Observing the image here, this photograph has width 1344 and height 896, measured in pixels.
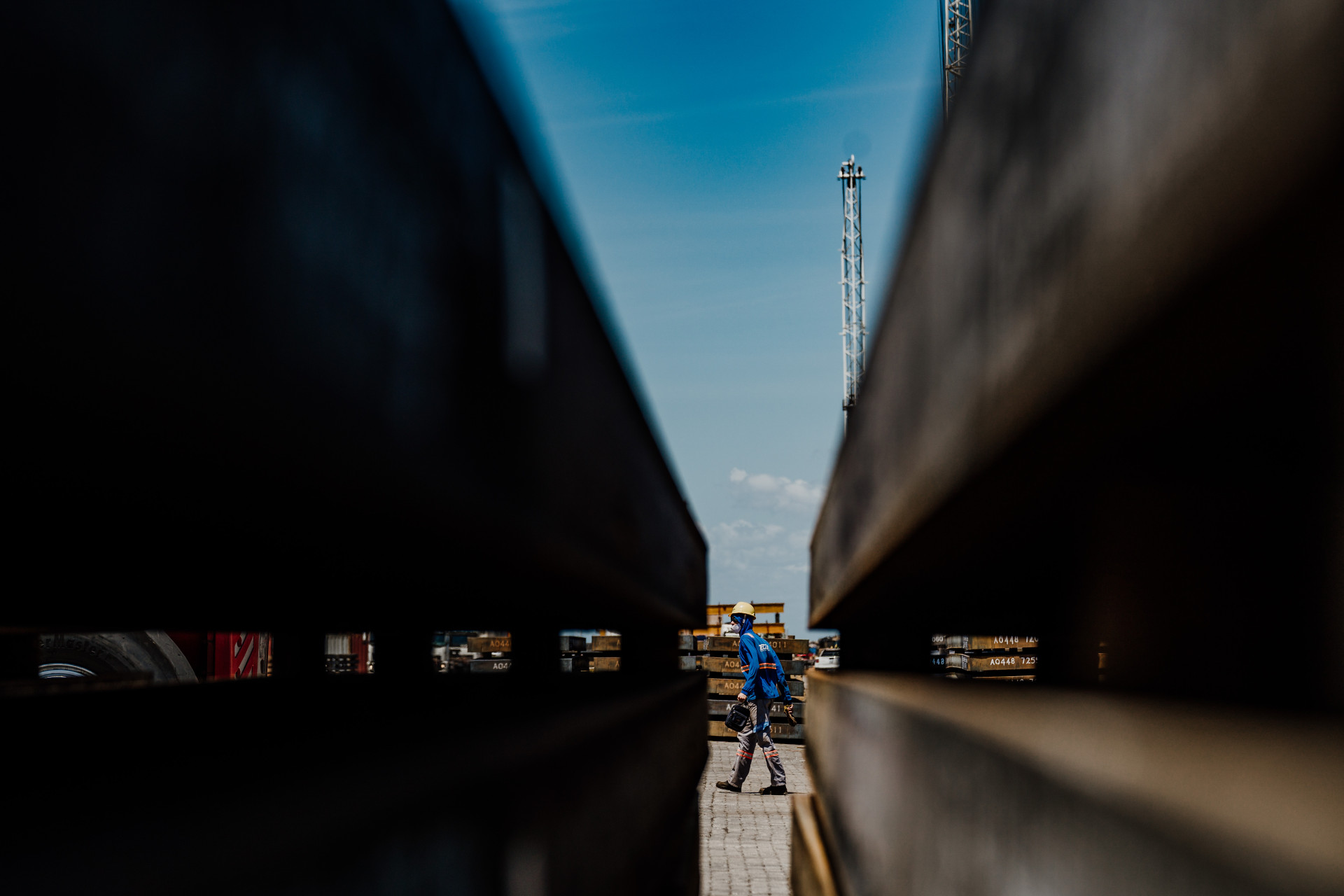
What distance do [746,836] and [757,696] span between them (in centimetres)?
229

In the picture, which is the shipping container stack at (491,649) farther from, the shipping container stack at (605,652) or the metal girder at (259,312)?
the metal girder at (259,312)

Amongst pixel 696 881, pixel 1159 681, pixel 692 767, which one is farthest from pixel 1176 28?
pixel 696 881

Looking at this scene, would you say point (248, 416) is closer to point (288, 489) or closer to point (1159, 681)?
point (288, 489)

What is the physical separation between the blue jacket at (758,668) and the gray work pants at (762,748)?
0.30ft

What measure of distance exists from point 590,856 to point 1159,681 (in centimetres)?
68

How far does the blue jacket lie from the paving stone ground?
2.95 ft

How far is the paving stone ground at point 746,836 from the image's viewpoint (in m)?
5.70

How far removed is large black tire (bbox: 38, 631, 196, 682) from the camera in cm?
565

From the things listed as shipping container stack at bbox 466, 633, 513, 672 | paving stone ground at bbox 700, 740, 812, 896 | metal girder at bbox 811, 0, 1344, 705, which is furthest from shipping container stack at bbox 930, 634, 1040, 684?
metal girder at bbox 811, 0, 1344, 705

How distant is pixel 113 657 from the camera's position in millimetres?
6035

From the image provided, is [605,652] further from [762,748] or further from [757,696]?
[762,748]

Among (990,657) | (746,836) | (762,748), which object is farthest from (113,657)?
(990,657)

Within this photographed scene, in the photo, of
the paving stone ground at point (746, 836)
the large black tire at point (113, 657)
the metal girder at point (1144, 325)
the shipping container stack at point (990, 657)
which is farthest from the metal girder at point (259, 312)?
the shipping container stack at point (990, 657)

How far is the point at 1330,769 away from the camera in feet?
1.10
